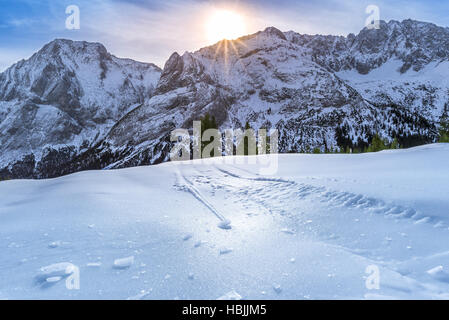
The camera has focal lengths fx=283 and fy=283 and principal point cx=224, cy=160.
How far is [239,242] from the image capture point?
207 inches

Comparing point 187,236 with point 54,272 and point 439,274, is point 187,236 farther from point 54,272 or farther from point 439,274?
point 439,274

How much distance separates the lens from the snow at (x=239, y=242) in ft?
12.2

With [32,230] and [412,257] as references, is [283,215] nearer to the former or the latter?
[412,257]

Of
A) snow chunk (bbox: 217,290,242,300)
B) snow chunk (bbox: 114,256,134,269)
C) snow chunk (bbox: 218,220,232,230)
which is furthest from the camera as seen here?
snow chunk (bbox: 218,220,232,230)

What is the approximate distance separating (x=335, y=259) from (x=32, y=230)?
561cm

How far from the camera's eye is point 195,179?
12.5m

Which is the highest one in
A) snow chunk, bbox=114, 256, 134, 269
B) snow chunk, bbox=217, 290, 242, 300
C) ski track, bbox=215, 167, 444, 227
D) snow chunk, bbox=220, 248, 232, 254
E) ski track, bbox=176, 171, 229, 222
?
ski track, bbox=215, 167, 444, 227

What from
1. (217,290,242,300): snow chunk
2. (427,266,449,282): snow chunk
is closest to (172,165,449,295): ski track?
(427,266,449,282): snow chunk

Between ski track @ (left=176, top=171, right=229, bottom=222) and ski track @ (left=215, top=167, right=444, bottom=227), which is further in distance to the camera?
ski track @ (left=176, top=171, right=229, bottom=222)

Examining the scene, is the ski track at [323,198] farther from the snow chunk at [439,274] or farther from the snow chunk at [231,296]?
the snow chunk at [231,296]

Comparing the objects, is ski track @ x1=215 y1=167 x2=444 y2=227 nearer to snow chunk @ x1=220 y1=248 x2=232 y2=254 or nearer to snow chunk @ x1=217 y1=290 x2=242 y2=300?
snow chunk @ x1=220 y1=248 x2=232 y2=254

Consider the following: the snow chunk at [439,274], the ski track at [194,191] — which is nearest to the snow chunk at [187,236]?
the ski track at [194,191]

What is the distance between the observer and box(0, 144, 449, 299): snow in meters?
3.71
